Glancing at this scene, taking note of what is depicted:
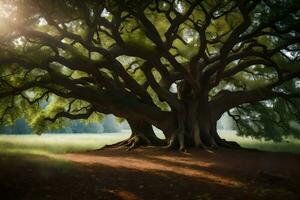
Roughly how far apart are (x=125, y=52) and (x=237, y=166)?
9257mm

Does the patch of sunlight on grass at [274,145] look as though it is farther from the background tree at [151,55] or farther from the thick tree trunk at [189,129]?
the thick tree trunk at [189,129]

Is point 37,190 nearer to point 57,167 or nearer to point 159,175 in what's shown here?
point 57,167

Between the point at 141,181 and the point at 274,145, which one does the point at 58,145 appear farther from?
the point at 274,145

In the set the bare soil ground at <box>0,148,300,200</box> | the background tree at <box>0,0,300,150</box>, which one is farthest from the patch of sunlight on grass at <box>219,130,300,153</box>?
the bare soil ground at <box>0,148,300,200</box>

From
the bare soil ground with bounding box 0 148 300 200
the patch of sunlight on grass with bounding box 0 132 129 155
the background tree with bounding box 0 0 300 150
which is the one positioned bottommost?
the bare soil ground with bounding box 0 148 300 200

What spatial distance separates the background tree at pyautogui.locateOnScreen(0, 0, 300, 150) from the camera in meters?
15.4

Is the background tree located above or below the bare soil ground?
above

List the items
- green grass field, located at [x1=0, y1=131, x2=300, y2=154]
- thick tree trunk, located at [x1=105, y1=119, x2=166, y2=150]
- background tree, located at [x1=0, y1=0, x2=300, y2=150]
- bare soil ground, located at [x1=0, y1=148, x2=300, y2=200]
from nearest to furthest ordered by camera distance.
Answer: bare soil ground, located at [x1=0, y1=148, x2=300, y2=200] < background tree, located at [x1=0, y1=0, x2=300, y2=150] < green grass field, located at [x1=0, y1=131, x2=300, y2=154] < thick tree trunk, located at [x1=105, y1=119, x2=166, y2=150]

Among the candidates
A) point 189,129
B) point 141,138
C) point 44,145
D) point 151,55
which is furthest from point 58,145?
point 151,55

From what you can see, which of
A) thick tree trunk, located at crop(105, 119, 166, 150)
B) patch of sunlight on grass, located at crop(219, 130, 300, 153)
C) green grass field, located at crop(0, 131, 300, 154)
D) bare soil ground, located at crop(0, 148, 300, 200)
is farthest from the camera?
patch of sunlight on grass, located at crop(219, 130, 300, 153)

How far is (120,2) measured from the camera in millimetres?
14266

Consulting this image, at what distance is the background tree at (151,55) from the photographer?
50.4 feet

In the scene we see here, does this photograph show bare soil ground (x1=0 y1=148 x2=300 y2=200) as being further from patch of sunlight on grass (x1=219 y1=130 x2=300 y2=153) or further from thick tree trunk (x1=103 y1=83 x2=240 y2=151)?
patch of sunlight on grass (x1=219 y1=130 x2=300 y2=153)

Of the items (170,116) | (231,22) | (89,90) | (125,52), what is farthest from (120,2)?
(170,116)
